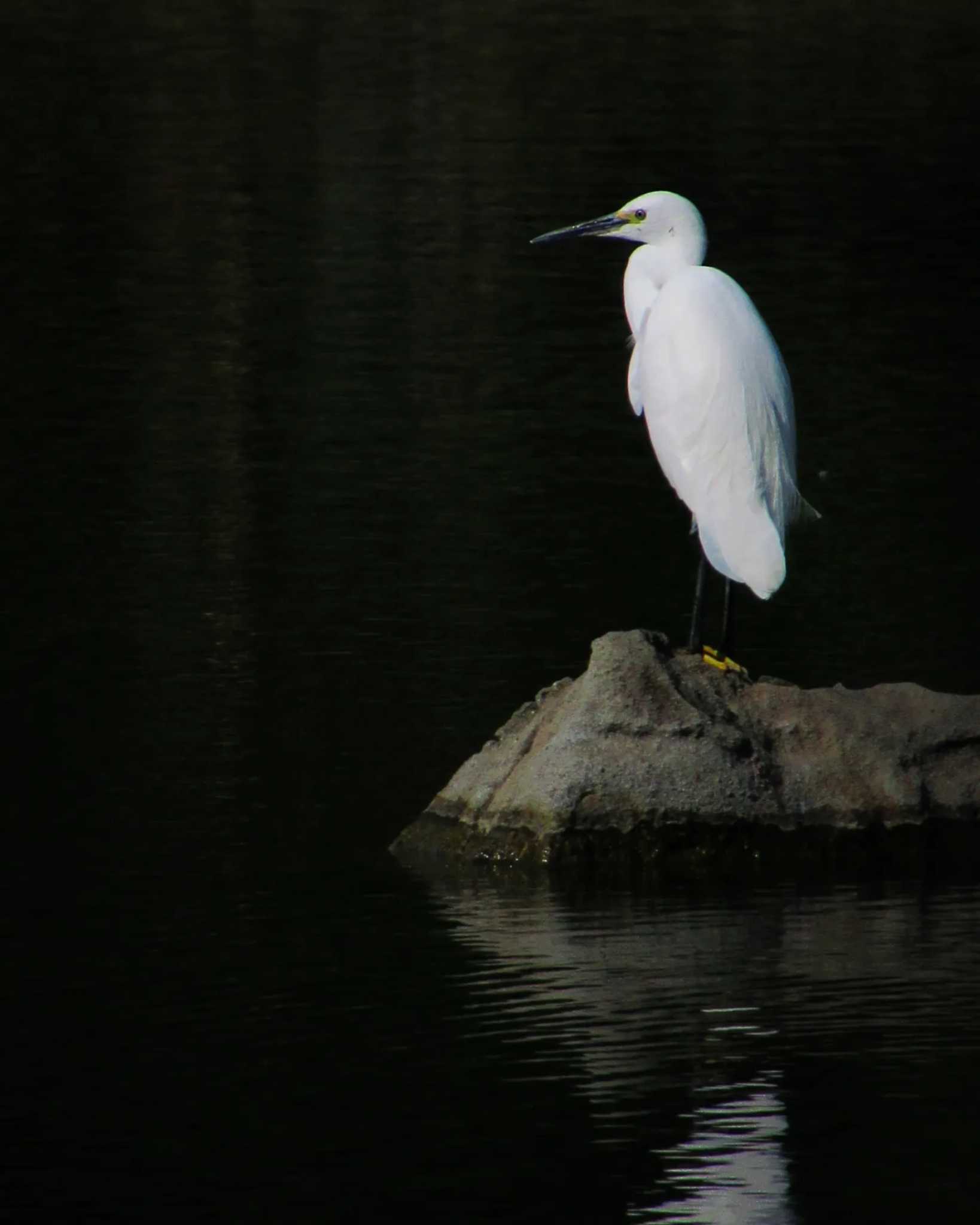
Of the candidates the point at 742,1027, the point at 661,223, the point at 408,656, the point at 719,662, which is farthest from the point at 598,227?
the point at 742,1027

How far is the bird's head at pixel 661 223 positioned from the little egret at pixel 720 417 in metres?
0.21

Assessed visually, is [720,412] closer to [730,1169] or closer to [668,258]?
Answer: [668,258]

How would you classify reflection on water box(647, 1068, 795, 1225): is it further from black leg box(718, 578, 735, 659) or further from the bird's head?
the bird's head

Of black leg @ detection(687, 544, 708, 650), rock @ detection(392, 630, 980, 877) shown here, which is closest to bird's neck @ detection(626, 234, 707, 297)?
black leg @ detection(687, 544, 708, 650)

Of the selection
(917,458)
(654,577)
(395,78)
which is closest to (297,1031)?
(654,577)

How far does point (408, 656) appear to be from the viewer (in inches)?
364

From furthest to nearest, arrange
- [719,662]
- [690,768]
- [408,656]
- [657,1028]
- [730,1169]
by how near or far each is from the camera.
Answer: [408,656], [719,662], [690,768], [657,1028], [730,1169]

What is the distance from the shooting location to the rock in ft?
23.0

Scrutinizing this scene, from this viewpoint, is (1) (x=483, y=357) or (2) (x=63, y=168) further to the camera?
(2) (x=63, y=168)

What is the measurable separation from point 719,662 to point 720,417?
2.58ft

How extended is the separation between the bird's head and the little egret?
0.68 ft

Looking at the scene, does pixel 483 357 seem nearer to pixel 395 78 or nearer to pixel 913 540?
pixel 913 540

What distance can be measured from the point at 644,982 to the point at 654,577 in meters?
4.37

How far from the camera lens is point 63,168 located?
22.7m
